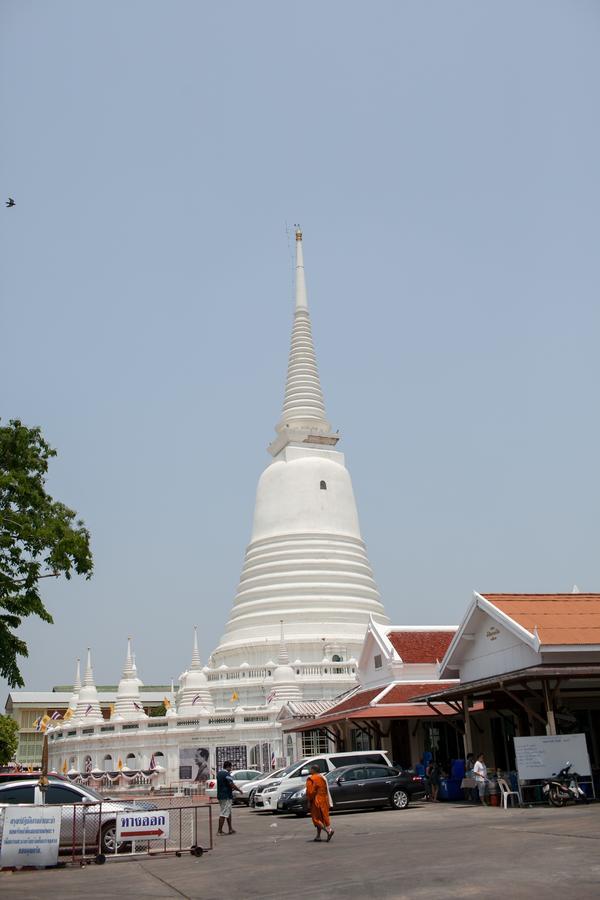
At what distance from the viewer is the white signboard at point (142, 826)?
650 inches

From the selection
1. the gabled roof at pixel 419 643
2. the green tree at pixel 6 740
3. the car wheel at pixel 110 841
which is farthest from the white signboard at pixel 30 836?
the green tree at pixel 6 740

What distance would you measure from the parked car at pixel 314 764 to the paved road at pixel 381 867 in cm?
648

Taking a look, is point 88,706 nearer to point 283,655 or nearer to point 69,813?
point 283,655

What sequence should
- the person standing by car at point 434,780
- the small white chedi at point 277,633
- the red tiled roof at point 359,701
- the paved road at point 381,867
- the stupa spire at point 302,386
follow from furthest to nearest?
the stupa spire at point 302,386 < the small white chedi at point 277,633 < the red tiled roof at point 359,701 < the person standing by car at point 434,780 < the paved road at point 381,867

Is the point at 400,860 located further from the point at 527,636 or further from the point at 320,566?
the point at 320,566

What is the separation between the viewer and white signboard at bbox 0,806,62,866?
15.6 meters

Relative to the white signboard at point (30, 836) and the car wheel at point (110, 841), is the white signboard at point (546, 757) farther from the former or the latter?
the white signboard at point (30, 836)

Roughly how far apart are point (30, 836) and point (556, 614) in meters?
A: 14.3

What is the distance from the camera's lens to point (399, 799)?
81.3 feet

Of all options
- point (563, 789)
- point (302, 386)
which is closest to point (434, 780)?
point (563, 789)

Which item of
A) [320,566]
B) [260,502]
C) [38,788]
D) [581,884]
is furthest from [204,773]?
[581,884]

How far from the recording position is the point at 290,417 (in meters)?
64.2

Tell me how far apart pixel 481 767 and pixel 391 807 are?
113 inches

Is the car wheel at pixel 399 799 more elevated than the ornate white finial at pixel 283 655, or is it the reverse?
the ornate white finial at pixel 283 655
